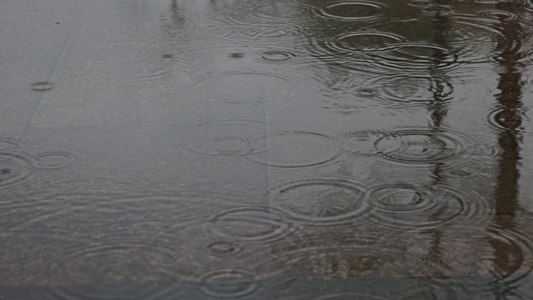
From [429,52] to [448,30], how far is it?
0.46 m

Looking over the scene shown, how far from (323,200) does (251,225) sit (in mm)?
335

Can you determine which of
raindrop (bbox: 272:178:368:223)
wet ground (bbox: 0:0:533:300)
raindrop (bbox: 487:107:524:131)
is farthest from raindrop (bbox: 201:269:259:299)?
raindrop (bbox: 487:107:524:131)

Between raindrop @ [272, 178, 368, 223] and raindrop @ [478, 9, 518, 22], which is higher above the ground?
raindrop @ [478, 9, 518, 22]

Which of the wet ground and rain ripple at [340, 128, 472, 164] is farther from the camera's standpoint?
rain ripple at [340, 128, 472, 164]

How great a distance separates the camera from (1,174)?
3.25m

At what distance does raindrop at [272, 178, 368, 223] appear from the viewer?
2904mm

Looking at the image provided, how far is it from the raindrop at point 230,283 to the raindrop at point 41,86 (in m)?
2.00

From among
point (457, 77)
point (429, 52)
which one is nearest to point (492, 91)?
point (457, 77)

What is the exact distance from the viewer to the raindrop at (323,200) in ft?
9.53

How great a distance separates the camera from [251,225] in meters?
2.84

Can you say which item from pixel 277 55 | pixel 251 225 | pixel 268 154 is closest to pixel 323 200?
pixel 251 225

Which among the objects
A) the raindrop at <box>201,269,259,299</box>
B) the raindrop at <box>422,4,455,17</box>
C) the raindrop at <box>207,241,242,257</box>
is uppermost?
the raindrop at <box>422,4,455,17</box>

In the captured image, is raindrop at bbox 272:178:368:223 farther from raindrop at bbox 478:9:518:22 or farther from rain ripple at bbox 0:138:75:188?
raindrop at bbox 478:9:518:22

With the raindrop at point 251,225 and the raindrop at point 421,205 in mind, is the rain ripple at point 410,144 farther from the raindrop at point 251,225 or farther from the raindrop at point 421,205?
the raindrop at point 251,225
